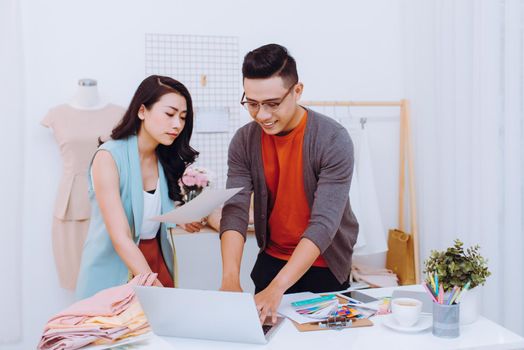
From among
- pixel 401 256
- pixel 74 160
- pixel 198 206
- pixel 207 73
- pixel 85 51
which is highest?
pixel 85 51

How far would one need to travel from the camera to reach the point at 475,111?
267cm

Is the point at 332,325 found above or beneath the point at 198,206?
beneath

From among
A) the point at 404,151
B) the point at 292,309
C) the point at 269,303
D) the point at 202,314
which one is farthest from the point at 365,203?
the point at 202,314

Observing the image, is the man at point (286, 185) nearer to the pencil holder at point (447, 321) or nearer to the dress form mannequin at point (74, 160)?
the pencil holder at point (447, 321)

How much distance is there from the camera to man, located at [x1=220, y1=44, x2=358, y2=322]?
1668mm

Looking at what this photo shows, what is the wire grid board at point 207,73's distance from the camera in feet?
10.5

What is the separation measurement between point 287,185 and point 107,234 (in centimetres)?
65

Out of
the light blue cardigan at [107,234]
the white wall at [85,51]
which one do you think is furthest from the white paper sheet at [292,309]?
the white wall at [85,51]

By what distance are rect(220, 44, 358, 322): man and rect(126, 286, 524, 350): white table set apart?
0.22 meters

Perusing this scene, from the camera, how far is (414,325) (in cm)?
137

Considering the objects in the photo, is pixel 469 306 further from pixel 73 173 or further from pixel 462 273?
pixel 73 173
